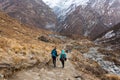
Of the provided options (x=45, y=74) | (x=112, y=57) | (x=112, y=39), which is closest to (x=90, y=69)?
(x=45, y=74)

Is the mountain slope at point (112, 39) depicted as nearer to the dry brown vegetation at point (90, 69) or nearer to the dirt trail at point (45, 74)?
the dry brown vegetation at point (90, 69)

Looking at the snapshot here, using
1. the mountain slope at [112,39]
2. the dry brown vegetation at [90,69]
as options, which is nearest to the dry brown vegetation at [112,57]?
the dry brown vegetation at [90,69]

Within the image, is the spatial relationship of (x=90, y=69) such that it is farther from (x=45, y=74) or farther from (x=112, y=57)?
(x=112, y=57)

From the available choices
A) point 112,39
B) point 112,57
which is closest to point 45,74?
point 112,57

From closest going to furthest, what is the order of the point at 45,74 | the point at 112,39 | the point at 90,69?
the point at 45,74
the point at 90,69
the point at 112,39

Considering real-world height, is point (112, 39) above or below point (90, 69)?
above

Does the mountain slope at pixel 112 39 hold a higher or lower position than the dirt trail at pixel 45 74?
higher

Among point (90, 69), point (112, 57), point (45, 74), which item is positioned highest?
point (112, 57)

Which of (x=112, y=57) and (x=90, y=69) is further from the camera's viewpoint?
(x=112, y=57)

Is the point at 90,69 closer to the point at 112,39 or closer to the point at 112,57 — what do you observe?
the point at 112,57

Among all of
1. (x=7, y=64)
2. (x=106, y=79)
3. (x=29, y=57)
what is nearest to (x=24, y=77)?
(x=7, y=64)

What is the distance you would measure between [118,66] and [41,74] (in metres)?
21.3

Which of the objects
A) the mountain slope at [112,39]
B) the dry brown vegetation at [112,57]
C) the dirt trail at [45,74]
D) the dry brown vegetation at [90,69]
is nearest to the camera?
the dirt trail at [45,74]

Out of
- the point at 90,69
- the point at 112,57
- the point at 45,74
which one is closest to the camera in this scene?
the point at 45,74
